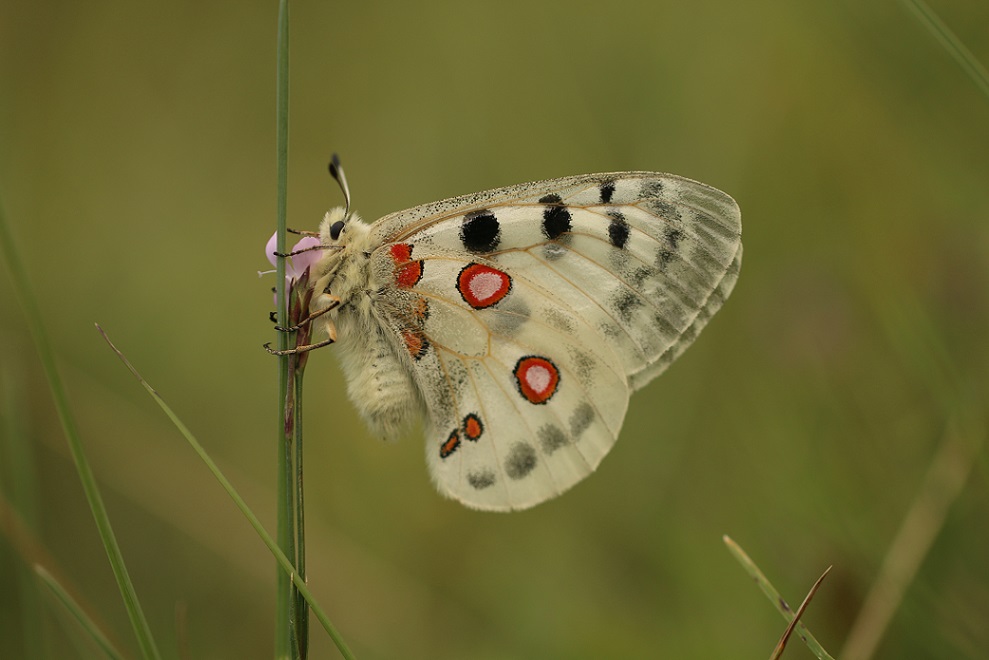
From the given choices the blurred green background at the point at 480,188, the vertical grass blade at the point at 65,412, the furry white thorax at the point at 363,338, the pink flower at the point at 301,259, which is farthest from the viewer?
the blurred green background at the point at 480,188

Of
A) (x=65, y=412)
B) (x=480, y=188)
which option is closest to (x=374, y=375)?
(x=65, y=412)

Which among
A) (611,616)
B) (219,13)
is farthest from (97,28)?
(611,616)

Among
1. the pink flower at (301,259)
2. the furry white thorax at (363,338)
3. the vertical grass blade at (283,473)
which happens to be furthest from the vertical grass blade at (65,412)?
the furry white thorax at (363,338)

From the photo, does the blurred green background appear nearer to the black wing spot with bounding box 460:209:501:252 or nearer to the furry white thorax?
the furry white thorax

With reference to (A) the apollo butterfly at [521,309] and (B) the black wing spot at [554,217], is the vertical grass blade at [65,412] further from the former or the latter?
(B) the black wing spot at [554,217]

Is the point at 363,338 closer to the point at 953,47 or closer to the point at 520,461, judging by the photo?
the point at 520,461

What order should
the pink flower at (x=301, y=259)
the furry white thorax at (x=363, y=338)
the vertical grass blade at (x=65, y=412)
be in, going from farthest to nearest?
the furry white thorax at (x=363, y=338), the pink flower at (x=301, y=259), the vertical grass blade at (x=65, y=412)

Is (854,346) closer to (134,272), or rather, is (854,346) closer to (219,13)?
(134,272)

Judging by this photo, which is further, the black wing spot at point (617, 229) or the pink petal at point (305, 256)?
the black wing spot at point (617, 229)
